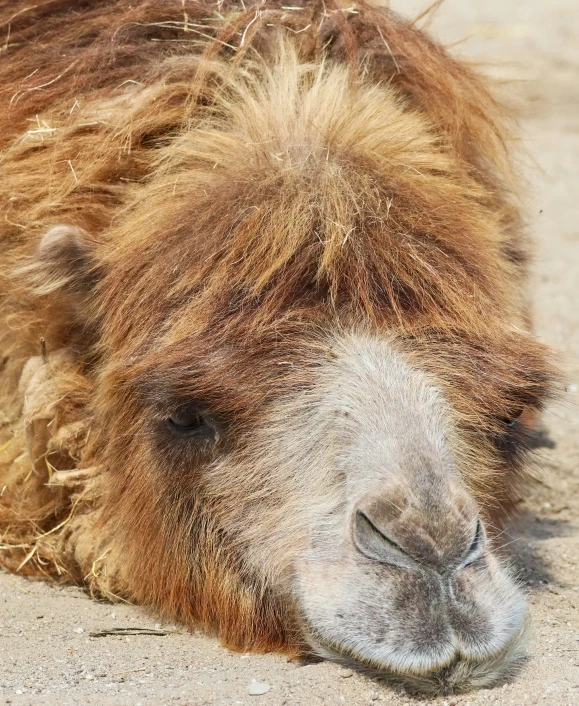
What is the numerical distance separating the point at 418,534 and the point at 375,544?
0.16 meters

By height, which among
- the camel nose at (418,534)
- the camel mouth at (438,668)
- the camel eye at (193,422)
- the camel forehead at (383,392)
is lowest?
the camel mouth at (438,668)

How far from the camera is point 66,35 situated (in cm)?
539

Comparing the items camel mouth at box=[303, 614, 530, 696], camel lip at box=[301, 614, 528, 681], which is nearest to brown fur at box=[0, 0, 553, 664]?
camel lip at box=[301, 614, 528, 681]

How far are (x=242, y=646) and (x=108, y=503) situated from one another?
89cm

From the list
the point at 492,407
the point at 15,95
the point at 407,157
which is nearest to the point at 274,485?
the point at 492,407

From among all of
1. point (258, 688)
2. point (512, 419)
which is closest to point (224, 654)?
point (258, 688)

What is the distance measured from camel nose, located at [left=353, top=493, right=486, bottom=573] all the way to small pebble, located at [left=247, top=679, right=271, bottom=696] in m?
0.61

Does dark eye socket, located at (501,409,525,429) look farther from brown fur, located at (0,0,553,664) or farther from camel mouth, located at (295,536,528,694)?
camel mouth, located at (295,536,528,694)

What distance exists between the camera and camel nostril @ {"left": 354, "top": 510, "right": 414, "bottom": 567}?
371cm

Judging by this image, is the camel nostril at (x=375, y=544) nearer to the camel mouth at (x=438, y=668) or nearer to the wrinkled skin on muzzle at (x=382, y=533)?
the wrinkled skin on muzzle at (x=382, y=533)

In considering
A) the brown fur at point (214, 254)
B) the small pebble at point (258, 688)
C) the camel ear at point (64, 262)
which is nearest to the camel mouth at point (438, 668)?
the small pebble at point (258, 688)

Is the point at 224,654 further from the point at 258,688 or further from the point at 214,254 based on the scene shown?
the point at 214,254

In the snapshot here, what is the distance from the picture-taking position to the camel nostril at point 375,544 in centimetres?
371

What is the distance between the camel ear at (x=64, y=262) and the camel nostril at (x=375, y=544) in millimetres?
1641
